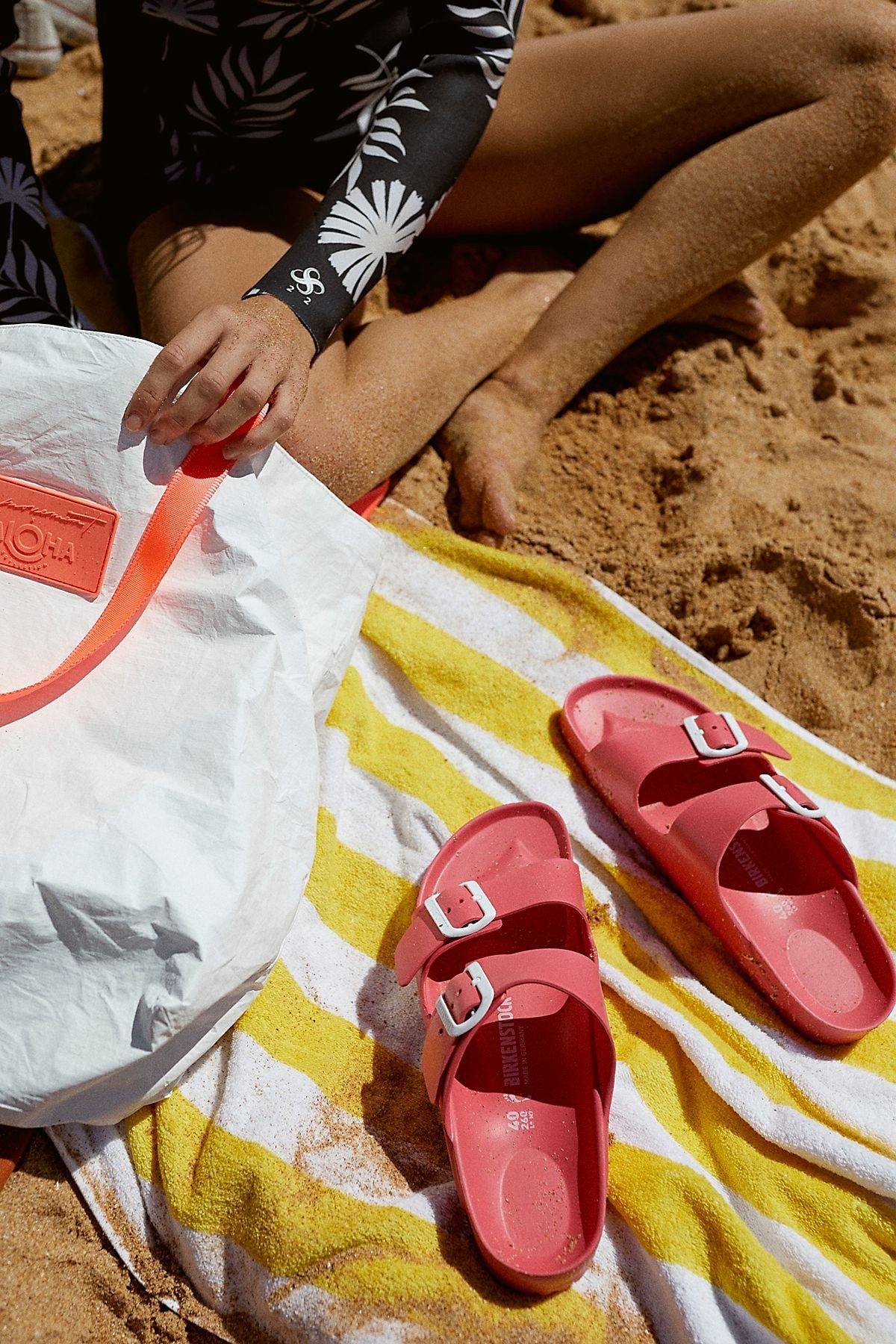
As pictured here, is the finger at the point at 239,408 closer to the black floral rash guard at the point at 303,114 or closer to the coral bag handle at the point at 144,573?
the coral bag handle at the point at 144,573

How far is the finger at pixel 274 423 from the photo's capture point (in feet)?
2.86

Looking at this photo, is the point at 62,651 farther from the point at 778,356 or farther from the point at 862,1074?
the point at 778,356

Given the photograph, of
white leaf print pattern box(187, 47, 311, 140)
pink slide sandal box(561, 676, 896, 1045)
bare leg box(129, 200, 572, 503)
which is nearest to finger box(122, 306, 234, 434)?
bare leg box(129, 200, 572, 503)

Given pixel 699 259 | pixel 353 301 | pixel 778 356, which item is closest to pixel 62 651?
pixel 353 301

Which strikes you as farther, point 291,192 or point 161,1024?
point 291,192

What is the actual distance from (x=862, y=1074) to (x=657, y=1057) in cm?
21

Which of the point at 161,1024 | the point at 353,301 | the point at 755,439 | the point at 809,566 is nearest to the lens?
the point at 161,1024

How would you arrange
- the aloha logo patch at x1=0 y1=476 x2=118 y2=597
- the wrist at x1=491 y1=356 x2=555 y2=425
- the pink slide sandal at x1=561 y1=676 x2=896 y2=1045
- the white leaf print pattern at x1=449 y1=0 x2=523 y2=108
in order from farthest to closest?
1. the wrist at x1=491 y1=356 x2=555 y2=425
2. the white leaf print pattern at x1=449 y1=0 x2=523 y2=108
3. the pink slide sandal at x1=561 y1=676 x2=896 y2=1045
4. the aloha logo patch at x1=0 y1=476 x2=118 y2=597

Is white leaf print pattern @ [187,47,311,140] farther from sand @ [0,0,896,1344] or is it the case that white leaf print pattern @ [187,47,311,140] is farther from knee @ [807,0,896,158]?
knee @ [807,0,896,158]

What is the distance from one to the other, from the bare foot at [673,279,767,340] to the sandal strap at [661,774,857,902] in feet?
2.75

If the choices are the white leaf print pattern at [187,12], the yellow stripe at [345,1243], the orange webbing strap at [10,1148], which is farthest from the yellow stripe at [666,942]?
the white leaf print pattern at [187,12]

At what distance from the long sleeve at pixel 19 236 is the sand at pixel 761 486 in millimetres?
424

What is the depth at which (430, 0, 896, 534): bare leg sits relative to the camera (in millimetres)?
1274

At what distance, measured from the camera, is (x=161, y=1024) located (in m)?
0.75
